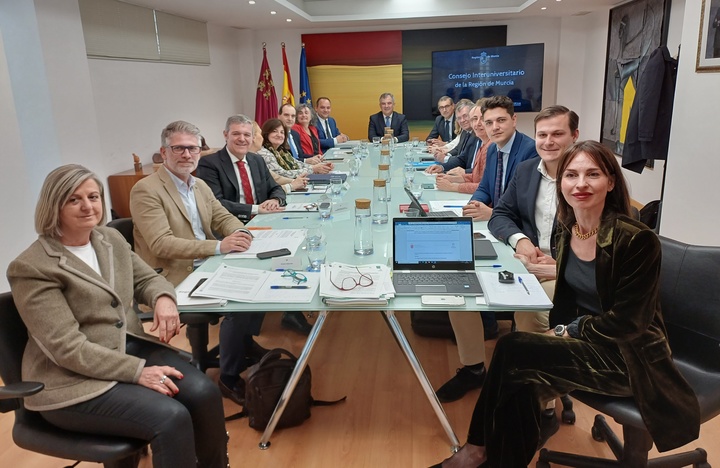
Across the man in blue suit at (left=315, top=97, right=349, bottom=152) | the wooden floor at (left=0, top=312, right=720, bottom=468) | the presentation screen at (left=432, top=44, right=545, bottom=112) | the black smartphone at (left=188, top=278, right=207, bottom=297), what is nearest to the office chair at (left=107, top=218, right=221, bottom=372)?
the wooden floor at (left=0, top=312, right=720, bottom=468)

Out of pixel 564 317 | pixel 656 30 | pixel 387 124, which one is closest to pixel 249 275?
pixel 564 317

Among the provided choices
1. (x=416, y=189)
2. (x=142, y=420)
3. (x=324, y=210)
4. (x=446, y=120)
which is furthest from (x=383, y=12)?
(x=142, y=420)

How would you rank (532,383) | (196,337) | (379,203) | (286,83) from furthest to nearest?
(286,83), (379,203), (196,337), (532,383)

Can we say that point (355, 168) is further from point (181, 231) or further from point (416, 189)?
point (181, 231)

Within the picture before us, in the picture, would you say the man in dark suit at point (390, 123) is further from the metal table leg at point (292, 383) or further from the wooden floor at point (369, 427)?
the metal table leg at point (292, 383)

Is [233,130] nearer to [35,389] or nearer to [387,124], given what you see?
[35,389]

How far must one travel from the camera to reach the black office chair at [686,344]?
163cm

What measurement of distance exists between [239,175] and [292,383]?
1.77 m

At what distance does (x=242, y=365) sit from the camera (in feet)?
8.47

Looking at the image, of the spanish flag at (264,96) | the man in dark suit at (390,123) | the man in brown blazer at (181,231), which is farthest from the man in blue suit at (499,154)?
the spanish flag at (264,96)

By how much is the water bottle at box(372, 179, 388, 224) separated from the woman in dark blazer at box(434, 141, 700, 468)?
114 cm

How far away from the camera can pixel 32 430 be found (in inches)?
60.1

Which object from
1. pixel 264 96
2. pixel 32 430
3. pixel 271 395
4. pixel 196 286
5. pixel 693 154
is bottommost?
pixel 271 395

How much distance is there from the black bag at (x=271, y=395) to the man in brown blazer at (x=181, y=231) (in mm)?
229
